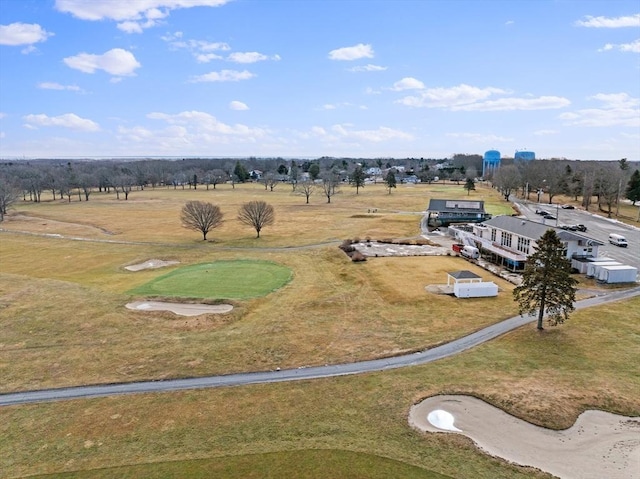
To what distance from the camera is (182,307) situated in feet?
134

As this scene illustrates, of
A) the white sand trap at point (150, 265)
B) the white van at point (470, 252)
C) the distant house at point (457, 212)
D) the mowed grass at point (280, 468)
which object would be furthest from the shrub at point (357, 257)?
the mowed grass at point (280, 468)

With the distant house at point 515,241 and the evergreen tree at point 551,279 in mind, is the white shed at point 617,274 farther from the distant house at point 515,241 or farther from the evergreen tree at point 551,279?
the evergreen tree at point 551,279

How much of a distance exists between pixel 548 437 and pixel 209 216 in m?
Answer: 61.0

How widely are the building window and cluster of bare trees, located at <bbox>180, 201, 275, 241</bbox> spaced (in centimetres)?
4027

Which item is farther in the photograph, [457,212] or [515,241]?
[457,212]

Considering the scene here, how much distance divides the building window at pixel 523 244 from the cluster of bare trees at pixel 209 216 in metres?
40.3

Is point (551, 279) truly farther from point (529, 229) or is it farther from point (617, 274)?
point (529, 229)

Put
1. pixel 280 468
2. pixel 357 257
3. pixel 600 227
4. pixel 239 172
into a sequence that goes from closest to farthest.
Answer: pixel 280 468, pixel 357 257, pixel 600 227, pixel 239 172

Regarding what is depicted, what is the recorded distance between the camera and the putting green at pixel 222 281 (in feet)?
145

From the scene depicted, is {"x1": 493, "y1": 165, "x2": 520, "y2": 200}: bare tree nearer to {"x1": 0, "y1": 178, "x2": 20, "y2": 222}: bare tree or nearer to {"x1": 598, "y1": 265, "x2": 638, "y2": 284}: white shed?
{"x1": 598, "y1": 265, "x2": 638, "y2": 284}: white shed

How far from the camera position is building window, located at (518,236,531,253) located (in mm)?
53406

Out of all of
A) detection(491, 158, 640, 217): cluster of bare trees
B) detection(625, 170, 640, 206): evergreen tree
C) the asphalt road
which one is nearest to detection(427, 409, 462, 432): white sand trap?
the asphalt road

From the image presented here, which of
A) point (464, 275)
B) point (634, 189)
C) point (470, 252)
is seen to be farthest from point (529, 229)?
point (634, 189)

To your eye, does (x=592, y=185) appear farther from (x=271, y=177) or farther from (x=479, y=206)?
(x=271, y=177)
